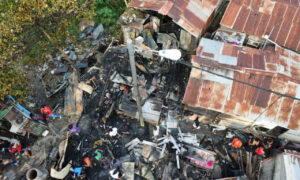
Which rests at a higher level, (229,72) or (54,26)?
(54,26)

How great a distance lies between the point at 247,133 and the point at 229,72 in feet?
15.0

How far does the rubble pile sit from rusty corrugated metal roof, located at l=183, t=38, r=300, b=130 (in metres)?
0.22

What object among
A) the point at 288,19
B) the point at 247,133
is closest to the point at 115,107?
the point at 247,133

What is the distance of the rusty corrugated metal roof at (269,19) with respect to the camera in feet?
38.5

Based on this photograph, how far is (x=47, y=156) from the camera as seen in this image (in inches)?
444

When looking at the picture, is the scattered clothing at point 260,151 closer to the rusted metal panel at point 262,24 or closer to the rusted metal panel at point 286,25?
the rusted metal panel at point 286,25

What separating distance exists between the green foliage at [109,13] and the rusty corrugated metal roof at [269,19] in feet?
28.2

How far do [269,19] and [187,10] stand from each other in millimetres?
5007

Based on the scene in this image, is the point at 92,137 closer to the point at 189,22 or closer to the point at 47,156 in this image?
the point at 47,156

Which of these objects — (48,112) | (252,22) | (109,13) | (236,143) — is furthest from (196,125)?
(109,13)

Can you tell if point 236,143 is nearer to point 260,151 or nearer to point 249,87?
point 260,151

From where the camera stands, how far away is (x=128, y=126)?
12.2 meters

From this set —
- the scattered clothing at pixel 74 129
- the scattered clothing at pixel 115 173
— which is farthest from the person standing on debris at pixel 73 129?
the scattered clothing at pixel 115 173

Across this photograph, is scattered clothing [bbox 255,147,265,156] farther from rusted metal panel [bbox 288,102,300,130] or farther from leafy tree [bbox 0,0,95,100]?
leafy tree [bbox 0,0,95,100]
